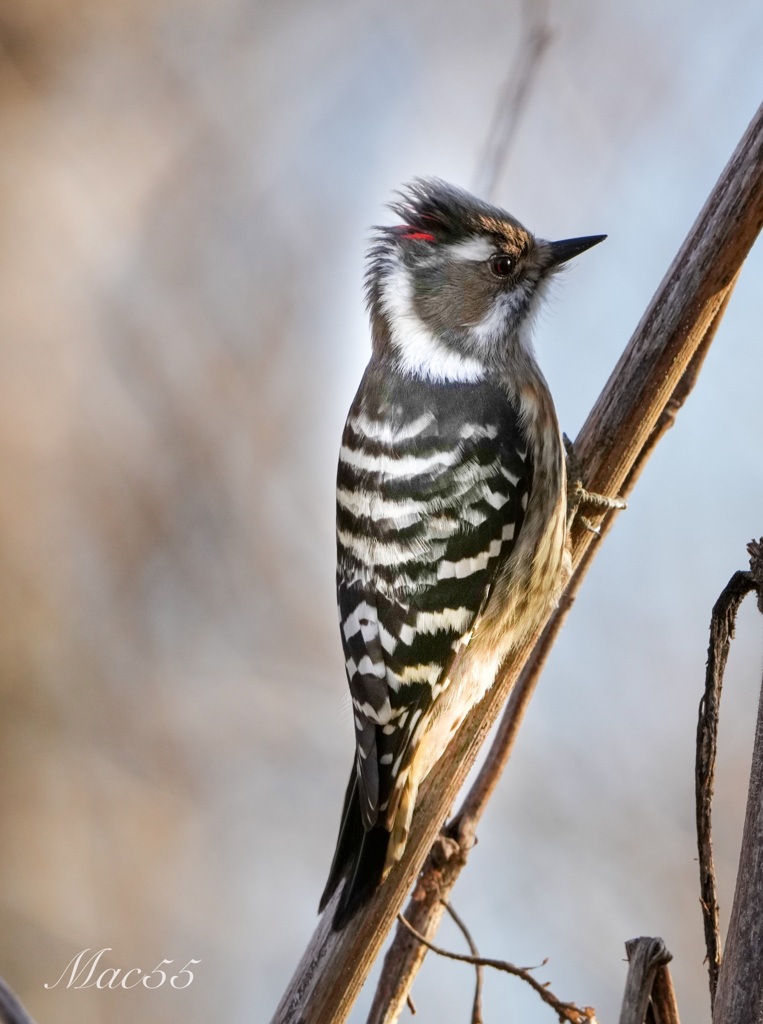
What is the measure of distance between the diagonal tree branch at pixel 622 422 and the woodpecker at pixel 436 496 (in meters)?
0.07

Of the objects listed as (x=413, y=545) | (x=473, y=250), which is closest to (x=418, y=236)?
(x=473, y=250)

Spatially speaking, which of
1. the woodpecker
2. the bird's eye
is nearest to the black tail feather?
the woodpecker

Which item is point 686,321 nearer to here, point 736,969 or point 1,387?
point 736,969

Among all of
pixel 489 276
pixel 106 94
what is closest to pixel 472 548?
pixel 489 276

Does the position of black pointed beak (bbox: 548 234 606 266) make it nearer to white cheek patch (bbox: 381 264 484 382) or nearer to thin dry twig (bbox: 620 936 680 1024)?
white cheek patch (bbox: 381 264 484 382)

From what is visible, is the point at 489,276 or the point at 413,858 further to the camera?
the point at 489,276

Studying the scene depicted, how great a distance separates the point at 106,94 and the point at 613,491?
6.18 feet

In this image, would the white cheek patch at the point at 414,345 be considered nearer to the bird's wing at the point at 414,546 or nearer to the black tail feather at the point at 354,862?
the bird's wing at the point at 414,546

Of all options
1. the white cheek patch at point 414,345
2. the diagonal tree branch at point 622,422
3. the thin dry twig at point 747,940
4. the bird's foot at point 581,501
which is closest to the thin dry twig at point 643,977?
the thin dry twig at point 747,940

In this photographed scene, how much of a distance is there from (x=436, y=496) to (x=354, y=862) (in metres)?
0.68

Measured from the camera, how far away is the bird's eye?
216 centimetres

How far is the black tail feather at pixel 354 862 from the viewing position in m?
1.34

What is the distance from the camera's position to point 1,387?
2635mm

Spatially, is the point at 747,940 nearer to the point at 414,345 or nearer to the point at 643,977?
the point at 643,977
